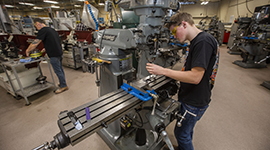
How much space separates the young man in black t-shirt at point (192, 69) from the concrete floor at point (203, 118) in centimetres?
83

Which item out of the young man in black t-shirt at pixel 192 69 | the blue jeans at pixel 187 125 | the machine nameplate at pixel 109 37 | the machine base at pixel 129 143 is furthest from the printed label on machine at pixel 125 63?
the machine base at pixel 129 143

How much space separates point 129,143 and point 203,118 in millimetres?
1294

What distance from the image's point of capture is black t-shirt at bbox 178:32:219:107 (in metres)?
0.80

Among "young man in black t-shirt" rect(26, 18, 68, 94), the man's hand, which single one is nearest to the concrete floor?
"young man in black t-shirt" rect(26, 18, 68, 94)

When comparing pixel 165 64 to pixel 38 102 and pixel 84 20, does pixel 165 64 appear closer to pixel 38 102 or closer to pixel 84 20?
pixel 84 20

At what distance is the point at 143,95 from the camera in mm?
976

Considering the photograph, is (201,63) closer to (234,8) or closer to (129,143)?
(129,143)

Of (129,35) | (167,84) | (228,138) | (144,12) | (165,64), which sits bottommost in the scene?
(228,138)

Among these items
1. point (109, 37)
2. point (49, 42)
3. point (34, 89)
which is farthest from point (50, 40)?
point (109, 37)

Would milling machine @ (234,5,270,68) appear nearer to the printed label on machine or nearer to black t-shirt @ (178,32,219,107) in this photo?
black t-shirt @ (178,32,219,107)

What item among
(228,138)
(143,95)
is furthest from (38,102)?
(228,138)

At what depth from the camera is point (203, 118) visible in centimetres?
202

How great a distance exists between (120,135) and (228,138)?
1.46m

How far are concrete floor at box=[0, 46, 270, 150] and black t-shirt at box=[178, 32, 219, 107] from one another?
0.92 meters
